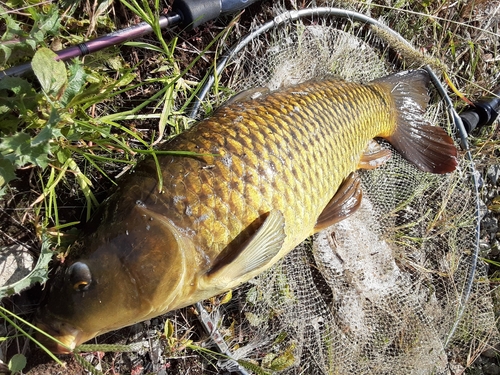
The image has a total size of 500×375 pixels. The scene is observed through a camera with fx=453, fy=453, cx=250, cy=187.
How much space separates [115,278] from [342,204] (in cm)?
98

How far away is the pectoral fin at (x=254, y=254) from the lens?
1.39m

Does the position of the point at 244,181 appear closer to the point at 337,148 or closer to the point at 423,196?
the point at 337,148

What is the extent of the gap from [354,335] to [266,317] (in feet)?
1.55

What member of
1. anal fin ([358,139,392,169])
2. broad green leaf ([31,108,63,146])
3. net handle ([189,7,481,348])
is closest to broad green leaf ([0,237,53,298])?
broad green leaf ([31,108,63,146])

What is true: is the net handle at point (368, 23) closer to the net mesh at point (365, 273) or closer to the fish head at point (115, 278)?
the net mesh at point (365, 273)

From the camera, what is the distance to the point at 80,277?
49.8 inches

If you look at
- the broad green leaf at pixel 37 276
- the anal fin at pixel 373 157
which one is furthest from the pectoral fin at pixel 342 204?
the broad green leaf at pixel 37 276

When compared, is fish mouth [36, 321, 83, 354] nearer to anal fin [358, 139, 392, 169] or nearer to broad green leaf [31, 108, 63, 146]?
broad green leaf [31, 108, 63, 146]

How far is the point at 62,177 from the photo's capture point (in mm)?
Answer: 1678

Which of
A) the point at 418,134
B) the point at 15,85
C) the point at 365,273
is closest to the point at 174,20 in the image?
the point at 15,85

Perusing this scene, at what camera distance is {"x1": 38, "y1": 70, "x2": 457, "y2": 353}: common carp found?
4.24ft

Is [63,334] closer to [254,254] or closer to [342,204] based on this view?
[254,254]

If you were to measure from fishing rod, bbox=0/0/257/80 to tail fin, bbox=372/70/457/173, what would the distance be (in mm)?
902

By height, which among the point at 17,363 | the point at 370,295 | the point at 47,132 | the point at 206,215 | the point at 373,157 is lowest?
the point at 370,295
